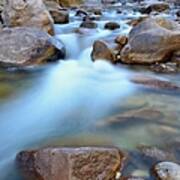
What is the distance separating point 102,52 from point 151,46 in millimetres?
926

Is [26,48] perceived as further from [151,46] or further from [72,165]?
[72,165]

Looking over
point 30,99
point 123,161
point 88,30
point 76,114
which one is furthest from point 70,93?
point 88,30

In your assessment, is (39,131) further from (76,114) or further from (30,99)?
(30,99)

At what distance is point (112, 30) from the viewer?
31.8 feet

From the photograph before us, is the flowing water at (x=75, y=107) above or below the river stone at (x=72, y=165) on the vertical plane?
below

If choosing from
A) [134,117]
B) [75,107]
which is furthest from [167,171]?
[75,107]

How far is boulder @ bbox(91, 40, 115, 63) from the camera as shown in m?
6.49

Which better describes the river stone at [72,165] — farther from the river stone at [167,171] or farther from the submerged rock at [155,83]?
the submerged rock at [155,83]

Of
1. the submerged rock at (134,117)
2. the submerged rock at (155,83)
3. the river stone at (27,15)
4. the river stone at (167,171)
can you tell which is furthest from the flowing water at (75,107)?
the river stone at (27,15)

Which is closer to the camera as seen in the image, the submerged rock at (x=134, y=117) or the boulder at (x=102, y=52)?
the submerged rock at (x=134, y=117)

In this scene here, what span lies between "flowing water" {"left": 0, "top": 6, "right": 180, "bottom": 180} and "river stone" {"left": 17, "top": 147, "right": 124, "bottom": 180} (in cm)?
23

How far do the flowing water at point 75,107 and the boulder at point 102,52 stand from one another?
131 millimetres

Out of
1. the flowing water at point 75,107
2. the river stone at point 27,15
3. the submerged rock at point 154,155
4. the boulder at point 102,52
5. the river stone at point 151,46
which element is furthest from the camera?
the river stone at point 27,15

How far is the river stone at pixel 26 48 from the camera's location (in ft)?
21.4
